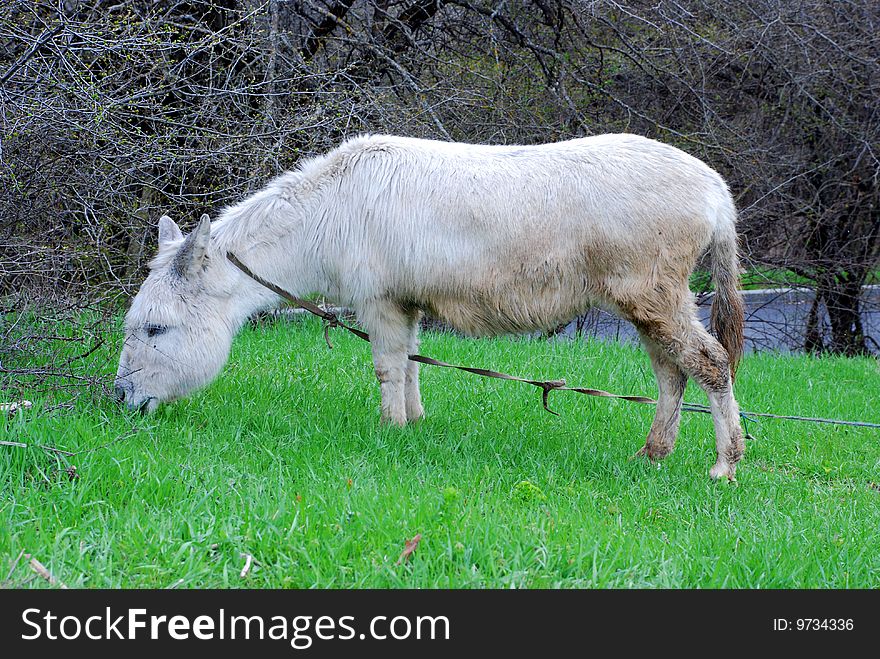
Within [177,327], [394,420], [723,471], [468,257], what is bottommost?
[723,471]

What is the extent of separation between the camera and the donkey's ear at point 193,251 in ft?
16.1

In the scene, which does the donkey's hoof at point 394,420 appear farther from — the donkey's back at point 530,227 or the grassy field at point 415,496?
the donkey's back at point 530,227

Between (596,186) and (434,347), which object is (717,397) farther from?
(434,347)

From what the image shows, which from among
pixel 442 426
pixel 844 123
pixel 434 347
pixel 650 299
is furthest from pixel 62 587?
pixel 844 123

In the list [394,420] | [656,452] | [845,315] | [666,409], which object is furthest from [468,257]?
[845,315]

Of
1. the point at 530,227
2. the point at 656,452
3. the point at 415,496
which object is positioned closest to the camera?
the point at 415,496

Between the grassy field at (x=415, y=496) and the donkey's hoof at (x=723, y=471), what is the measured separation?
12cm

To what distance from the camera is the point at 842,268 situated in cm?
1158

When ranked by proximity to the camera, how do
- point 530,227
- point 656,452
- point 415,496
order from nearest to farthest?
point 415,496, point 530,227, point 656,452

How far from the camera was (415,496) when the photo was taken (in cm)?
392

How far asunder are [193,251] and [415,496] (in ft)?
6.93

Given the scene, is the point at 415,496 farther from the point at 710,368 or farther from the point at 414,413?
the point at 710,368

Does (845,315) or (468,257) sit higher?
(845,315)

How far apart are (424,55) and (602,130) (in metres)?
2.18
